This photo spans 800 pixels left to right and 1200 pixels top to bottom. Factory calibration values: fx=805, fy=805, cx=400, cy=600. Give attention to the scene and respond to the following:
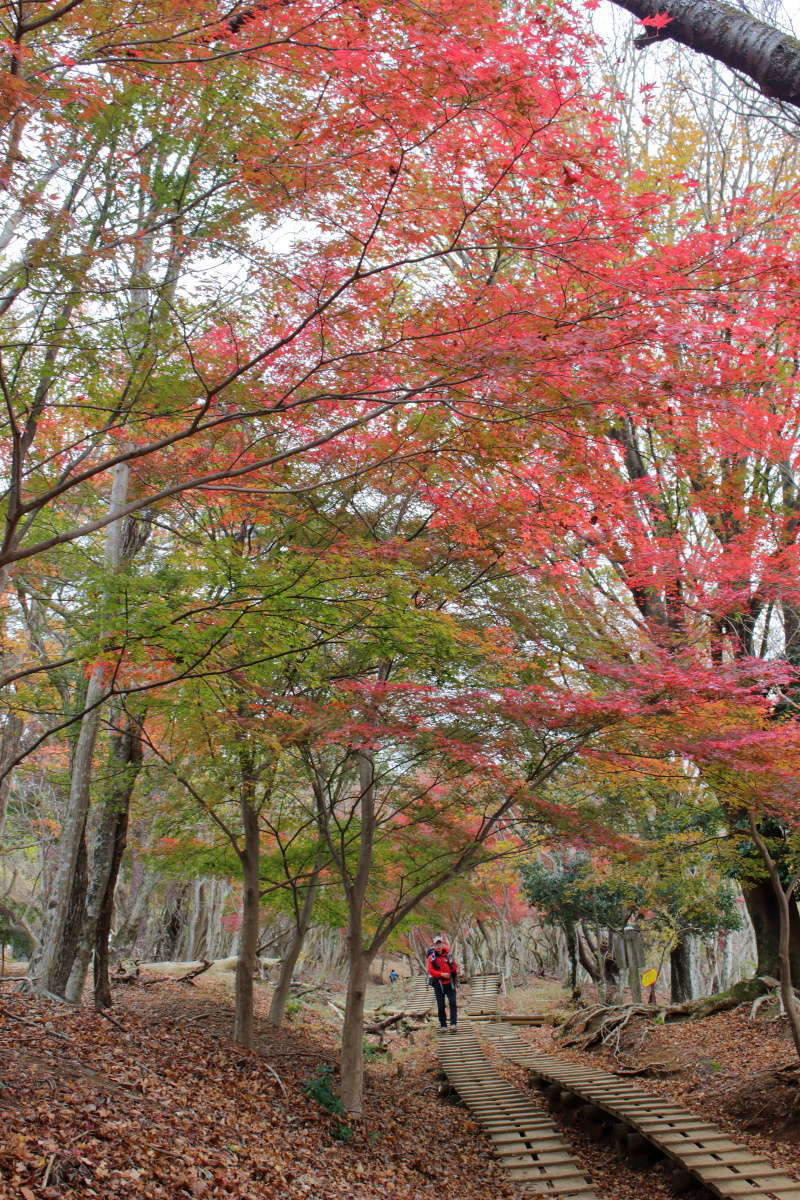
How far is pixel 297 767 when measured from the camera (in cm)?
970

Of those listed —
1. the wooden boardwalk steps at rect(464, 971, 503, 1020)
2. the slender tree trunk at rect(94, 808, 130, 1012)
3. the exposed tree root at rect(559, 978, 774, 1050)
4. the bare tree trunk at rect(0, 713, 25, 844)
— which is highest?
the bare tree trunk at rect(0, 713, 25, 844)

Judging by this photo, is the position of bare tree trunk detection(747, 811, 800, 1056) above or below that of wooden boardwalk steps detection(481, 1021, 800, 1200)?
above

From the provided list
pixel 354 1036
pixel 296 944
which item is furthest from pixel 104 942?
pixel 296 944

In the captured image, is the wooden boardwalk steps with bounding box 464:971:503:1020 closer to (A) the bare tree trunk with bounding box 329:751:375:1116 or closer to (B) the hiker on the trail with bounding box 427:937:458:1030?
(B) the hiker on the trail with bounding box 427:937:458:1030

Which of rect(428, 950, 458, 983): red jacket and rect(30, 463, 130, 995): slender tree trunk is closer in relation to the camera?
rect(30, 463, 130, 995): slender tree trunk

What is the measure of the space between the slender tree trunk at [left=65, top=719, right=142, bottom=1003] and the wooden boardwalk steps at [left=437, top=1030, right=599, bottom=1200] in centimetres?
498

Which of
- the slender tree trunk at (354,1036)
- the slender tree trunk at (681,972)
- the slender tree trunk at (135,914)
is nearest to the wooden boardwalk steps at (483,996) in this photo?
the slender tree trunk at (681,972)

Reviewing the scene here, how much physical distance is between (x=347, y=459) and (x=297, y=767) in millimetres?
3814

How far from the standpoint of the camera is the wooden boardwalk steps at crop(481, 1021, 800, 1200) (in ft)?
20.2

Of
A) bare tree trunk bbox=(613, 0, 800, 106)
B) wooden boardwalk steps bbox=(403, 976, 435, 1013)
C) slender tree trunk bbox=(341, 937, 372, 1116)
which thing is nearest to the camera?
bare tree trunk bbox=(613, 0, 800, 106)

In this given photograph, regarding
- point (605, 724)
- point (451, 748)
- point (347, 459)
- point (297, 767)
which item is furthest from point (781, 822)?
point (347, 459)

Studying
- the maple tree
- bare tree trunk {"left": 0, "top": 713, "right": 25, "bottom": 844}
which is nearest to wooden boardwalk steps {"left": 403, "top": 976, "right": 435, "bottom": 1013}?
the maple tree

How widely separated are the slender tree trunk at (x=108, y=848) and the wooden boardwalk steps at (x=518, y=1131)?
4976 millimetres

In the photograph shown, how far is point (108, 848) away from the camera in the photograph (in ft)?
31.6
